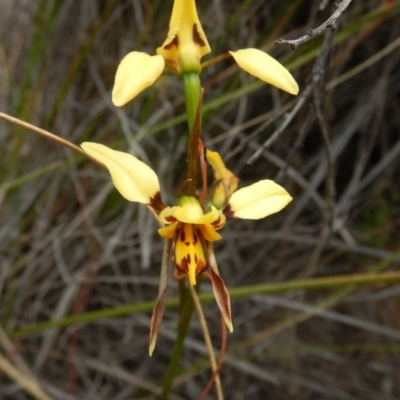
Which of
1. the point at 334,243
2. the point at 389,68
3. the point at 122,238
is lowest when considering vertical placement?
the point at 122,238

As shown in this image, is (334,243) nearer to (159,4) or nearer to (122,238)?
(122,238)

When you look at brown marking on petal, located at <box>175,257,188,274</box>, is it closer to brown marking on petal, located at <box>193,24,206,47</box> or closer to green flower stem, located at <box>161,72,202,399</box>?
green flower stem, located at <box>161,72,202,399</box>

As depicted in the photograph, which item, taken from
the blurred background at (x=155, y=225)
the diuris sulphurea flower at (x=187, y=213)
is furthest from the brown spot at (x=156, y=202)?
the blurred background at (x=155, y=225)

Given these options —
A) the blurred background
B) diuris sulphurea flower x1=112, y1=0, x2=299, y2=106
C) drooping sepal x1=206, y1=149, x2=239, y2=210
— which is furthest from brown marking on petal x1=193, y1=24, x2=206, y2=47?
the blurred background

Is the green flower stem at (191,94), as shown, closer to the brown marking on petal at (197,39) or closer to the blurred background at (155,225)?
the brown marking on petal at (197,39)

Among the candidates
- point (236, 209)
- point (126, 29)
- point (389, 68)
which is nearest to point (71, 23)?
point (126, 29)
